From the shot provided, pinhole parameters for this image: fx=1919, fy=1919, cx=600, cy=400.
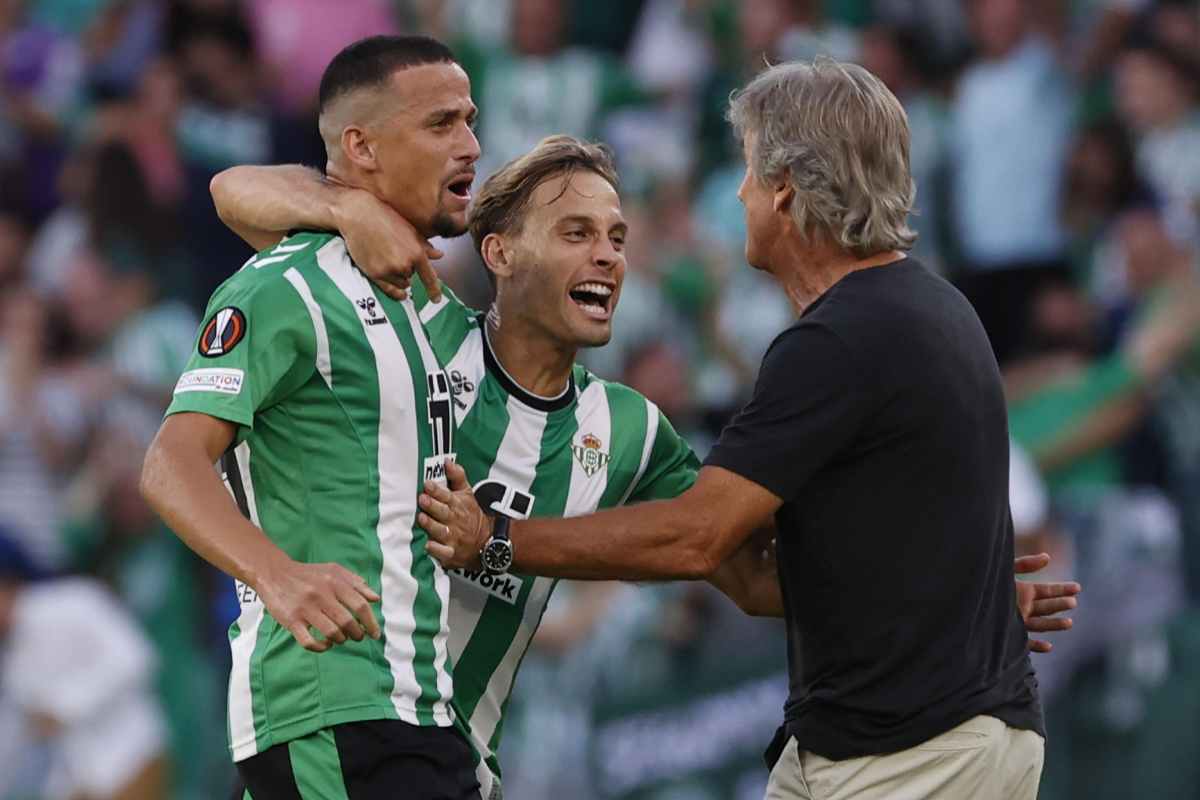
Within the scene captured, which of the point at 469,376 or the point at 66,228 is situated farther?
the point at 66,228

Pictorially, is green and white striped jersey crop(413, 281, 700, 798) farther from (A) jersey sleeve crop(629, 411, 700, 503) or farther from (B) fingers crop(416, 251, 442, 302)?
(B) fingers crop(416, 251, 442, 302)

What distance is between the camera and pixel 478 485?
16.0 ft

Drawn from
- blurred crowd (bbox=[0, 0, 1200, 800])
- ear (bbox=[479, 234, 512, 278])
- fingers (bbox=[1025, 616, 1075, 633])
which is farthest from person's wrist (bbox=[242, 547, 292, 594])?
blurred crowd (bbox=[0, 0, 1200, 800])

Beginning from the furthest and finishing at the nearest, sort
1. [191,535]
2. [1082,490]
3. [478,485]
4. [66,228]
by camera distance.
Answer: [66,228], [1082,490], [478,485], [191,535]

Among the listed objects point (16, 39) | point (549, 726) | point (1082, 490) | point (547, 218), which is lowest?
point (549, 726)

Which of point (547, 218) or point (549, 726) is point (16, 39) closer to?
point (549, 726)

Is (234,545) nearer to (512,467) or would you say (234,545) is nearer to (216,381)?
(216,381)

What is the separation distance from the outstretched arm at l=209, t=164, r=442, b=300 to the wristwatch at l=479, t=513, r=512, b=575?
1.89ft

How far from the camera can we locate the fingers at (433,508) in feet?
13.9

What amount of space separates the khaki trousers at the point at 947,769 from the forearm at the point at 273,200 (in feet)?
5.58

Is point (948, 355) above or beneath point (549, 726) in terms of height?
above

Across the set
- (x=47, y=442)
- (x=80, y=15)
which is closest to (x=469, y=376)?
(x=47, y=442)

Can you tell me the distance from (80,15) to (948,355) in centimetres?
820

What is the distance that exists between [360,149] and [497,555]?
Result: 3.33ft
